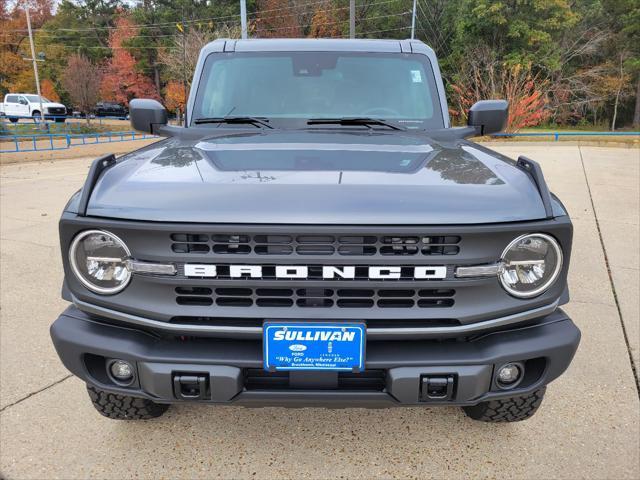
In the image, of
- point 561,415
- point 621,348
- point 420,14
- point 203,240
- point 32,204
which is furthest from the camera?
point 420,14

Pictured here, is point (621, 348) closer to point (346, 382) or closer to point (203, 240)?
point (346, 382)

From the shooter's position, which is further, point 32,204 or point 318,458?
point 32,204

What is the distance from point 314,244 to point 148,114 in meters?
2.03

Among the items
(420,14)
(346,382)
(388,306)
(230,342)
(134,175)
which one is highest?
(420,14)

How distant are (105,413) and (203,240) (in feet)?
3.91

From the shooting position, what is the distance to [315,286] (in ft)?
6.01

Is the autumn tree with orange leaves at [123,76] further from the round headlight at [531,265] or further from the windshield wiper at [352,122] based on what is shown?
the round headlight at [531,265]

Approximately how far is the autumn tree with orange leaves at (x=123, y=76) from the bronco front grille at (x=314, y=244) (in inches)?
2092

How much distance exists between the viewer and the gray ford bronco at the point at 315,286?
5.96 ft

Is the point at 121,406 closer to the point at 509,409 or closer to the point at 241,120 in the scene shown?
the point at 241,120

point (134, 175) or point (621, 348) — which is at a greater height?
point (134, 175)

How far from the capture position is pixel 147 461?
7.63 ft

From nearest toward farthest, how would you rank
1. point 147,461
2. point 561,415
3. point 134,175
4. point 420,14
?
point 134,175 → point 147,461 → point 561,415 → point 420,14

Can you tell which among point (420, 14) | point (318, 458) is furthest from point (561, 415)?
point (420, 14)
